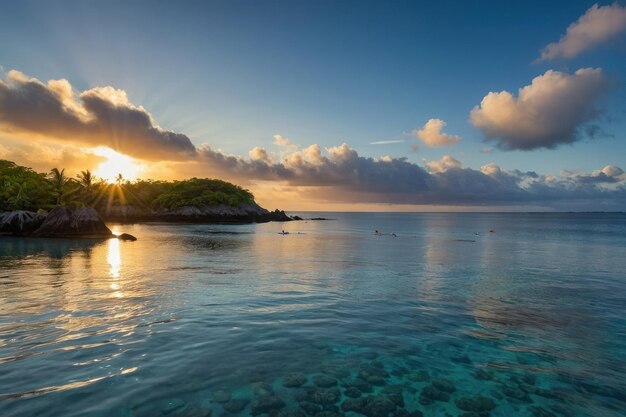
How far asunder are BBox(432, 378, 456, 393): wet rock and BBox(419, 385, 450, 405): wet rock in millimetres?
167

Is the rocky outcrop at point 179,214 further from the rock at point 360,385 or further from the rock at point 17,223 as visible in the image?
the rock at point 360,385

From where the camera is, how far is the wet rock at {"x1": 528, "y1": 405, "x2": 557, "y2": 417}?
8.79 metres

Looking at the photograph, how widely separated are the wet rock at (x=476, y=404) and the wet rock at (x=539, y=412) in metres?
0.90

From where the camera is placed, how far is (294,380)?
399 inches

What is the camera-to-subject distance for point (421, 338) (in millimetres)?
14188

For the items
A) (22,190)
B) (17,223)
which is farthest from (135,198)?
(17,223)

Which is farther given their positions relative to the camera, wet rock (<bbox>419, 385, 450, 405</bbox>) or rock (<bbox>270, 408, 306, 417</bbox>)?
wet rock (<bbox>419, 385, 450, 405</bbox>)

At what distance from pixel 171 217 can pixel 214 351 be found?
474 ft

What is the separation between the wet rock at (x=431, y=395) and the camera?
940 cm

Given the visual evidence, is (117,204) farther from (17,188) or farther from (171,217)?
(17,188)

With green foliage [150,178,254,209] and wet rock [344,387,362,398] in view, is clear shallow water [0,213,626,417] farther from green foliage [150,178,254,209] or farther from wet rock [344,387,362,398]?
green foliage [150,178,254,209]

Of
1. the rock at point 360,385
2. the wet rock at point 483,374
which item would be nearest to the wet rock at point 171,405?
the rock at point 360,385

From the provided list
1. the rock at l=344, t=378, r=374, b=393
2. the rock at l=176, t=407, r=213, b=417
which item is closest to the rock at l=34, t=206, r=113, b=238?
the rock at l=176, t=407, r=213, b=417

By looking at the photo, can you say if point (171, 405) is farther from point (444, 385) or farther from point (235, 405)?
point (444, 385)
